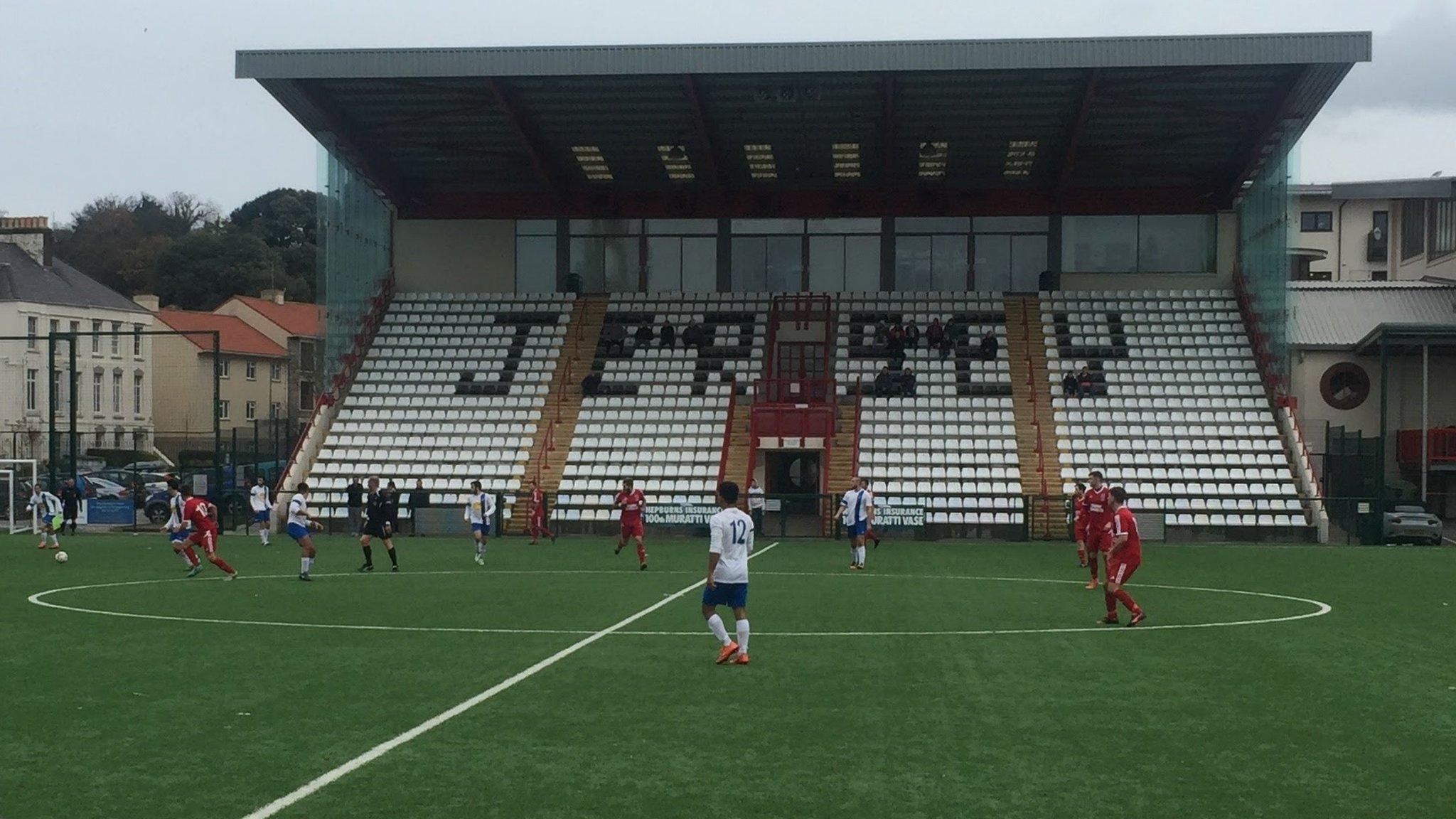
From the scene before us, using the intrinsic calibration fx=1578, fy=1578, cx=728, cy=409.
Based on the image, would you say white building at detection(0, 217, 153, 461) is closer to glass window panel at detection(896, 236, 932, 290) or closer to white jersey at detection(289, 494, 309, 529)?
glass window panel at detection(896, 236, 932, 290)

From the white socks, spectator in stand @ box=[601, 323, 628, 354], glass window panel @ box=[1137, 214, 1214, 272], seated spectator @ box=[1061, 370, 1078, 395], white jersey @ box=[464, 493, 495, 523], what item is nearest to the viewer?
the white socks

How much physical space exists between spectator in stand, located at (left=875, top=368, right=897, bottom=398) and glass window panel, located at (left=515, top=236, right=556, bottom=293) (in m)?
13.7

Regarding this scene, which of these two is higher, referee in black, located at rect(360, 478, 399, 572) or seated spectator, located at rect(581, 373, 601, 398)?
seated spectator, located at rect(581, 373, 601, 398)

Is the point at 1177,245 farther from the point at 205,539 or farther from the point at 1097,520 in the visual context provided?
the point at 205,539

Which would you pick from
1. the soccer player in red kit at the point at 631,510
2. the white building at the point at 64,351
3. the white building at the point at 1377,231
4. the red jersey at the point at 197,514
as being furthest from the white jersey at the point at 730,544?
the white building at the point at 64,351

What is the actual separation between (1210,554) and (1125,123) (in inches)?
664

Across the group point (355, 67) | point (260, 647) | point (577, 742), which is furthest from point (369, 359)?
point (577, 742)

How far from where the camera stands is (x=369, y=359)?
5256 cm

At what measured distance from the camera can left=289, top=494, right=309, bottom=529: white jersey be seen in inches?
1095

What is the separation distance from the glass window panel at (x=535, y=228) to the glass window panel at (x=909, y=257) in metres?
12.4

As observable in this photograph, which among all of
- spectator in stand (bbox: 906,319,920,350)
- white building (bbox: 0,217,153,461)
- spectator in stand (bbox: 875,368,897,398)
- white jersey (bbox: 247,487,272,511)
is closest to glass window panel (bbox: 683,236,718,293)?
spectator in stand (bbox: 906,319,920,350)

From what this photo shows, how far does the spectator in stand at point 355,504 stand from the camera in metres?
43.4

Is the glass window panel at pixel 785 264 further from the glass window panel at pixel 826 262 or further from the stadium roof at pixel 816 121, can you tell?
the stadium roof at pixel 816 121

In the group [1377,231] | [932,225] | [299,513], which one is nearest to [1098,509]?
[299,513]
